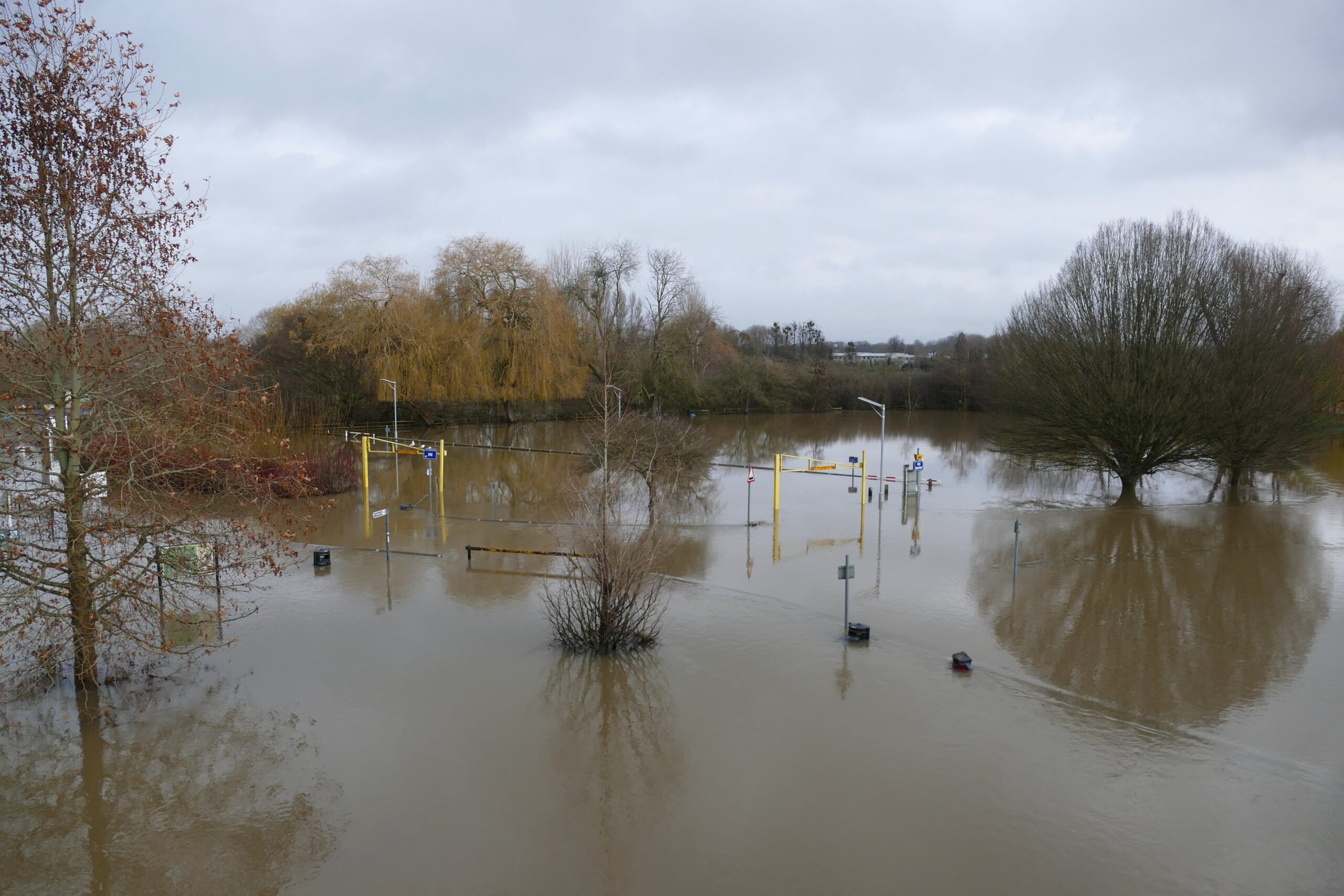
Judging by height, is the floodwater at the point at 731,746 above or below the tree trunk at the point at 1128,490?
below

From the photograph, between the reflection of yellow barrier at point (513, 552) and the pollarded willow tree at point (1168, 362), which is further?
the pollarded willow tree at point (1168, 362)

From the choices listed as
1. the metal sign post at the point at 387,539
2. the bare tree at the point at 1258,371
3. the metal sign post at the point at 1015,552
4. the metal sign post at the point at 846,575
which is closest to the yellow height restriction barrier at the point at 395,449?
the metal sign post at the point at 387,539

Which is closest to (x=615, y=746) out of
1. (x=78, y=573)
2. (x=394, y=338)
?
(x=78, y=573)

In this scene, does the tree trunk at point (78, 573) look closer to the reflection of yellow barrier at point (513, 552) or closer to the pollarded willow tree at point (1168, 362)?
the reflection of yellow barrier at point (513, 552)

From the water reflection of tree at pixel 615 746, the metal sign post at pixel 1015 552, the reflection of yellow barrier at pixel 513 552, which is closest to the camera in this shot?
the water reflection of tree at pixel 615 746

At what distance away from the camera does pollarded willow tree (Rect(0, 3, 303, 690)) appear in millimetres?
8508

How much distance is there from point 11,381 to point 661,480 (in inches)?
545

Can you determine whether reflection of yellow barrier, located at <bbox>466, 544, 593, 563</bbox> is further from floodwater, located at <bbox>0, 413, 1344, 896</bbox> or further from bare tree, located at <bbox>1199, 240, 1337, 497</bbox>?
bare tree, located at <bbox>1199, 240, 1337, 497</bbox>

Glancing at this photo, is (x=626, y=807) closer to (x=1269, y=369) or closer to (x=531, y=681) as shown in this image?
(x=531, y=681)

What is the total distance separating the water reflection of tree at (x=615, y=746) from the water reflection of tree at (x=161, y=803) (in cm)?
233

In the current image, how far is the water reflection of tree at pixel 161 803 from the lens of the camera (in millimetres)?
6598

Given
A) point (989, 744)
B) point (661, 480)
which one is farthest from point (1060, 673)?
point (661, 480)

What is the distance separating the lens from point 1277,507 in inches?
968

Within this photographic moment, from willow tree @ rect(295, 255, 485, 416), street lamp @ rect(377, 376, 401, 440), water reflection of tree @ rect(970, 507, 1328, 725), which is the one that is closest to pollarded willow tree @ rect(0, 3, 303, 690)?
water reflection of tree @ rect(970, 507, 1328, 725)
